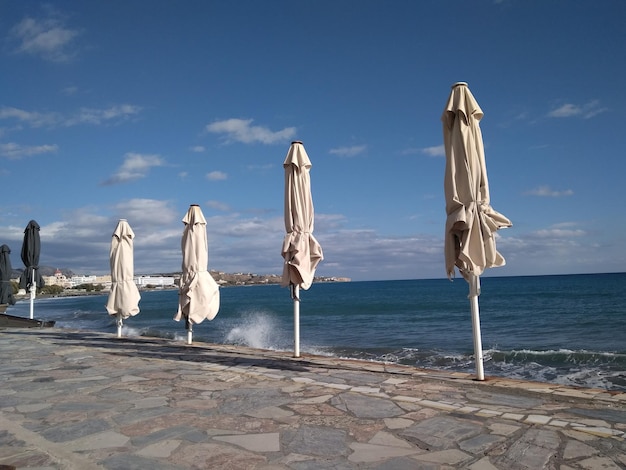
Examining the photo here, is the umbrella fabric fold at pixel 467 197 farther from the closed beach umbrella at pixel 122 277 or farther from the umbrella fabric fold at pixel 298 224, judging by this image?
the closed beach umbrella at pixel 122 277

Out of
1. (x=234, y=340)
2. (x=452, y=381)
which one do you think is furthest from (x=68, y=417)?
(x=234, y=340)

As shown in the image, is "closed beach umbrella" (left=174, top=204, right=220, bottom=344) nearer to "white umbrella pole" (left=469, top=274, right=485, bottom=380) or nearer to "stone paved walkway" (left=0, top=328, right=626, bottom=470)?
"stone paved walkway" (left=0, top=328, right=626, bottom=470)

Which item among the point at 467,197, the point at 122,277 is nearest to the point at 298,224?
the point at 467,197

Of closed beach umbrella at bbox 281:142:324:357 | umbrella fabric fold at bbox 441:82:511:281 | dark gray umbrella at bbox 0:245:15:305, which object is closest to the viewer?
umbrella fabric fold at bbox 441:82:511:281

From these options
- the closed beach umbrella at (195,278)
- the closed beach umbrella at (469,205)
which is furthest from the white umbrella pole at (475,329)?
the closed beach umbrella at (195,278)

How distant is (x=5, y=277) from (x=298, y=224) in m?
12.9

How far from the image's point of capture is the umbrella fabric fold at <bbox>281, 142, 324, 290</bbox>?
24.2 feet

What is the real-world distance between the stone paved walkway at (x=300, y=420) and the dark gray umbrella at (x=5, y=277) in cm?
1011

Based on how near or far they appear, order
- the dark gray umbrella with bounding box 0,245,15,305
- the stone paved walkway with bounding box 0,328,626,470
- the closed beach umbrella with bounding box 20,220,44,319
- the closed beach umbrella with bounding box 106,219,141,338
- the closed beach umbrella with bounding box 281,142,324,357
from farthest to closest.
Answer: the dark gray umbrella with bounding box 0,245,15,305, the closed beach umbrella with bounding box 20,220,44,319, the closed beach umbrella with bounding box 106,219,141,338, the closed beach umbrella with bounding box 281,142,324,357, the stone paved walkway with bounding box 0,328,626,470

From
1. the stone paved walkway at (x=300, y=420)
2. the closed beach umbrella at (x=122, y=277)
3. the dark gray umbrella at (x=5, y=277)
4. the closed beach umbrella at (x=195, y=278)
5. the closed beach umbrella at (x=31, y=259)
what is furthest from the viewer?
the dark gray umbrella at (x=5, y=277)

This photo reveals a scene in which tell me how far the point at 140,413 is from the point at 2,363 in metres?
4.76

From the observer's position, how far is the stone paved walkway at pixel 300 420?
10.5ft

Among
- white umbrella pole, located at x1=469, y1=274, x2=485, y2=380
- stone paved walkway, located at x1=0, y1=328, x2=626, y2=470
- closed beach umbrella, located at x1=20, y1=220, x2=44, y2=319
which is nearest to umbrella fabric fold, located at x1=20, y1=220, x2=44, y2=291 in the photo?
closed beach umbrella, located at x1=20, y1=220, x2=44, y2=319

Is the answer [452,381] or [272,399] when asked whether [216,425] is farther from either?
[452,381]
